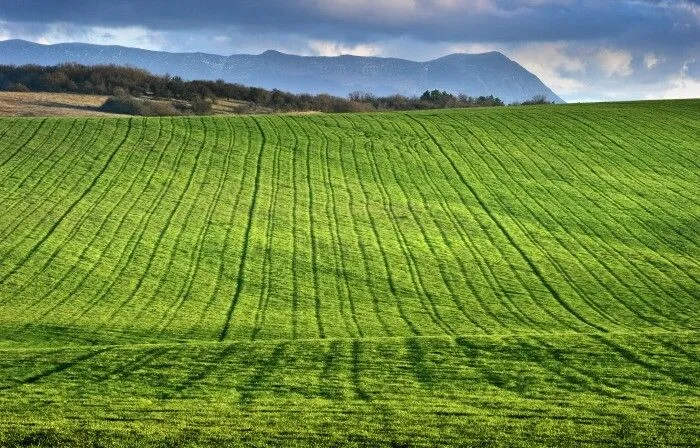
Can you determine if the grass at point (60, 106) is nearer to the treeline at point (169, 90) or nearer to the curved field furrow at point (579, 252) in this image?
the treeline at point (169, 90)

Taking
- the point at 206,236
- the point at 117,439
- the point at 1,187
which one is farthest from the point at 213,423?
the point at 1,187

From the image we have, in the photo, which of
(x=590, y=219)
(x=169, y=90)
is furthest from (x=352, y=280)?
(x=169, y=90)

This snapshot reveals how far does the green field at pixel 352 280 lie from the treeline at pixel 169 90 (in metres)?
25.4

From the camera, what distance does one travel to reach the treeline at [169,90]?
94.0 meters

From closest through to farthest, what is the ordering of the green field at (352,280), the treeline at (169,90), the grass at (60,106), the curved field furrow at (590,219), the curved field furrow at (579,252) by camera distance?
the green field at (352,280) → the curved field furrow at (579,252) → the curved field furrow at (590,219) → the grass at (60,106) → the treeline at (169,90)

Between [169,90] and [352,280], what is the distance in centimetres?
6613

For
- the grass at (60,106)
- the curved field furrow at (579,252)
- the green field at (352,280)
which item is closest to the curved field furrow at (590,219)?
the curved field furrow at (579,252)

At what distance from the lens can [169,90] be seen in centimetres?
9906

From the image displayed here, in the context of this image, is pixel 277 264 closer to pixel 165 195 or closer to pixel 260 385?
pixel 165 195

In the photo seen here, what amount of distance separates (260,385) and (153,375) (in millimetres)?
2680

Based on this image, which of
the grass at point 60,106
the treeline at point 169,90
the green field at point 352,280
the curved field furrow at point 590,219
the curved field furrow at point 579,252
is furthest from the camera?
the treeline at point 169,90

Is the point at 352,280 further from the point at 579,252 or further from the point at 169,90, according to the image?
the point at 169,90

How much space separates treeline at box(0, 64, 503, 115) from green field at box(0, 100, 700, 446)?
2537 centimetres

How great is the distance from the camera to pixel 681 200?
50750mm
